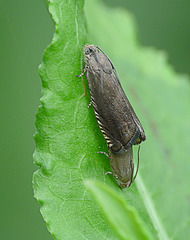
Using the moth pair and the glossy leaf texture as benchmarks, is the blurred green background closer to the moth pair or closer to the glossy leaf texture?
the glossy leaf texture

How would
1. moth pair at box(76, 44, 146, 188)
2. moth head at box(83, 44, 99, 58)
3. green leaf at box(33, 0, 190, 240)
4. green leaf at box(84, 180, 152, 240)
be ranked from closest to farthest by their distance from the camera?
green leaf at box(84, 180, 152, 240), green leaf at box(33, 0, 190, 240), moth head at box(83, 44, 99, 58), moth pair at box(76, 44, 146, 188)

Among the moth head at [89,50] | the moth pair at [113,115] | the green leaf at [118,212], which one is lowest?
the green leaf at [118,212]

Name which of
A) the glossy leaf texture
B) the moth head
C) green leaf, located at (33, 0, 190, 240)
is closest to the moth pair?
the moth head

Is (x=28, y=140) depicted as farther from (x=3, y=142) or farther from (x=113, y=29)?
(x=113, y=29)

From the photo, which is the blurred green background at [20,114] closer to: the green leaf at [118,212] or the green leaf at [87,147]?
the green leaf at [87,147]

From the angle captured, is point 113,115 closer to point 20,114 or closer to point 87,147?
point 87,147

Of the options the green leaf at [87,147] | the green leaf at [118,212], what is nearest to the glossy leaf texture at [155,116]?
the green leaf at [87,147]

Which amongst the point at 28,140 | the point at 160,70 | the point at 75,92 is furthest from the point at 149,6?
the point at 75,92
